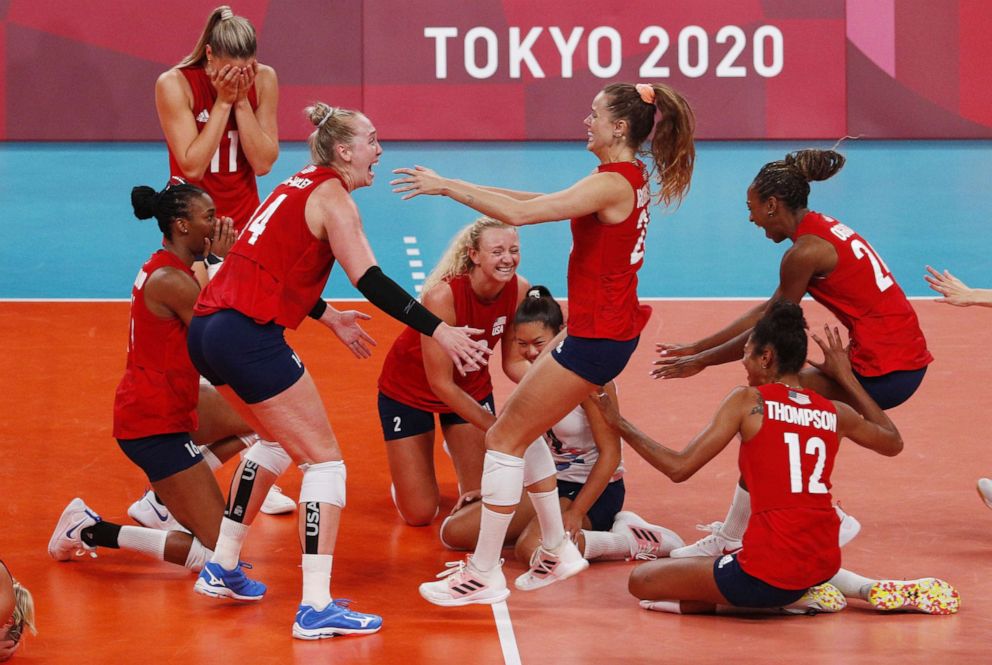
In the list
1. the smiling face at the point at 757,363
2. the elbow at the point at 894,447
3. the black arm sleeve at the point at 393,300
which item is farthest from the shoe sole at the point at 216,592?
the elbow at the point at 894,447

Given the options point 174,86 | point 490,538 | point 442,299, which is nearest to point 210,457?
point 442,299

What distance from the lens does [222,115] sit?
24.7 feet

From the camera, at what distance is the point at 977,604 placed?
5867 mm

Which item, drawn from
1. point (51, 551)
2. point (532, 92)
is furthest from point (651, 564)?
point (532, 92)

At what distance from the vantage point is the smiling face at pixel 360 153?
18.9 feet

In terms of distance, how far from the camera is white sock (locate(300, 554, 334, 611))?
5.59 metres

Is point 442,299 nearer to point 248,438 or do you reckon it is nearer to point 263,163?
point 248,438

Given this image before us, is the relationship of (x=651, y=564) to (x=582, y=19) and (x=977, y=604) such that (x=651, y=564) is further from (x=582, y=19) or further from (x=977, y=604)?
(x=582, y=19)

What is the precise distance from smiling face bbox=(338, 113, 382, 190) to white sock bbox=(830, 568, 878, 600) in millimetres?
2514

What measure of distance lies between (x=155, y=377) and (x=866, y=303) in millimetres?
Result: 3245

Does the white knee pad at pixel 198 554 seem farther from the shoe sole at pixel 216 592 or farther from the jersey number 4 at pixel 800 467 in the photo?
the jersey number 4 at pixel 800 467

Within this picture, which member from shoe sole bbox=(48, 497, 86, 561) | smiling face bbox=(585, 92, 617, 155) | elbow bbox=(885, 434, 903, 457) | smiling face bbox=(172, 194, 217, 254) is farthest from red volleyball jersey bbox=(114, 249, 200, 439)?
elbow bbox=(885, 434, 903, 457)

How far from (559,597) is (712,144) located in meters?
12.3

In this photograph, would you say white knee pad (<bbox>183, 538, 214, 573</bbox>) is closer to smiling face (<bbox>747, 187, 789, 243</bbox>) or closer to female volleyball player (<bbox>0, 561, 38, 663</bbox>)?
female volleyball player (<bbox>0, 561, 38, 663</bbox>)
